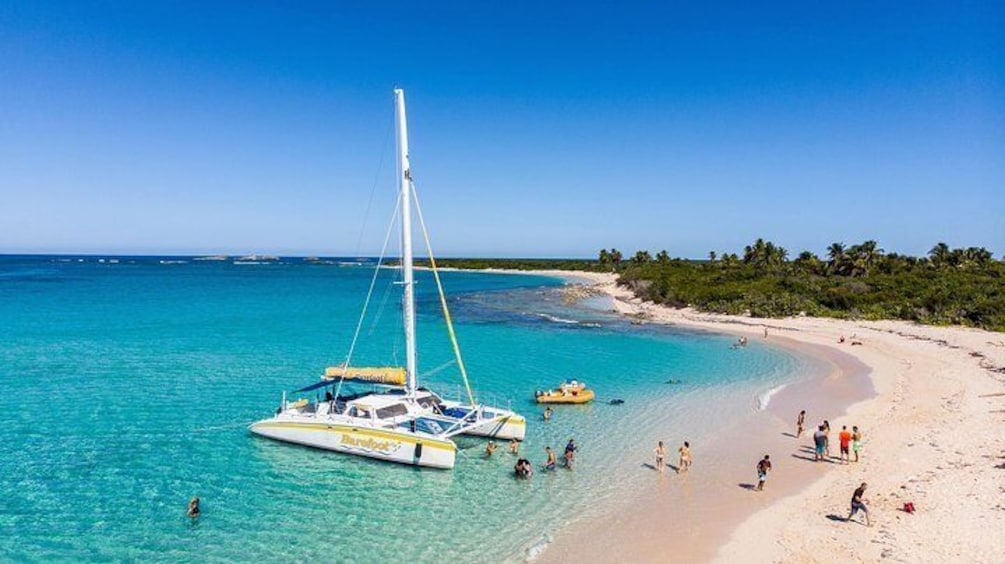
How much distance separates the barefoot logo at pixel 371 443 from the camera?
2238cm

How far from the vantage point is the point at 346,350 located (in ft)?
166

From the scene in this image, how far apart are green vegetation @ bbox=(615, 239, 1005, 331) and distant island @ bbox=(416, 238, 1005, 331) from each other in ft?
0.33

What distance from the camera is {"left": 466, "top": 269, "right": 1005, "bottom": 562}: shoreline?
1582 cm

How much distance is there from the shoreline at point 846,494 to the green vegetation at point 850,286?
30.7 m

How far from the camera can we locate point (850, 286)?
77062 millimetres

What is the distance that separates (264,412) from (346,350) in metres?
21.3

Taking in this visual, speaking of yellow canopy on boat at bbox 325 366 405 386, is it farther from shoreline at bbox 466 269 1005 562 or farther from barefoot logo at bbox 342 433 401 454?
shoreline at bbox 466 269 1005 562

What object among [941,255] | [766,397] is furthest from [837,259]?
[766,397]

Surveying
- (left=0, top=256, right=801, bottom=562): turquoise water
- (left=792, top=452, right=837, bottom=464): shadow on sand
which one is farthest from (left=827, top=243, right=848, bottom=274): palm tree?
(left=792, top=452, right=837, bottom=464): shadow on sand

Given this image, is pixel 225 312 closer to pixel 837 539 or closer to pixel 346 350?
pixel 346 350

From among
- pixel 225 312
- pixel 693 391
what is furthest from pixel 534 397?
pixel 225 312

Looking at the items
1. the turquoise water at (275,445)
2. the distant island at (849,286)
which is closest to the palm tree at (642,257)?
the distant island at (849,286)

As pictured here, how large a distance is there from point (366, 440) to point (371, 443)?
10.0 inches

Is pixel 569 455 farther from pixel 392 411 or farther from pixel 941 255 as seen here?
pixel 941 255
